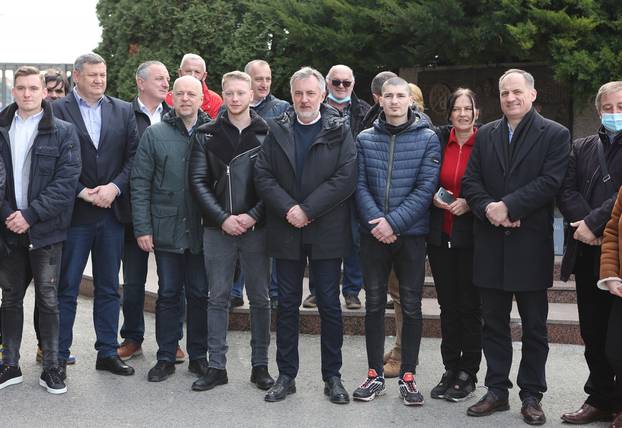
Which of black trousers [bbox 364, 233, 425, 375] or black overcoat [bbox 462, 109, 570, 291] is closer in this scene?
black overcoat [bbox 462, 109, 570, 291]

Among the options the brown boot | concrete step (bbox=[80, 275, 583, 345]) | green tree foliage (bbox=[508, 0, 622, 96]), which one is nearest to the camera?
the brown boot

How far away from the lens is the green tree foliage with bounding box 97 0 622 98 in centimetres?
880

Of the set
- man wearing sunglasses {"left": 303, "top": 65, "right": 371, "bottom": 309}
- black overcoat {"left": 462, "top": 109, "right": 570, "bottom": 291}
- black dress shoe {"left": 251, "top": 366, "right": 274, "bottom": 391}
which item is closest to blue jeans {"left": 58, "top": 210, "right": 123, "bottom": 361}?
black dress shoe {"left": 251, "top": 366, "right": 274, "bottom": 391}

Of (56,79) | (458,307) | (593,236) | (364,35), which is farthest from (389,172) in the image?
(364,35)

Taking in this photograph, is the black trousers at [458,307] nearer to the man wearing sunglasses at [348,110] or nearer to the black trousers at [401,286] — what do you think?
the black trousers at [401,286]

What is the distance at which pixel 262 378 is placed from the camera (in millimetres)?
5730

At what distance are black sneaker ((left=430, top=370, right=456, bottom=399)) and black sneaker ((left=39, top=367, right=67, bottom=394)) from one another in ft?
8.10

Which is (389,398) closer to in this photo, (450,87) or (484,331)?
(484,331)

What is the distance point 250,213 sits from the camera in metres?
5.62

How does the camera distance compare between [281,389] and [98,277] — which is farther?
[98,277]

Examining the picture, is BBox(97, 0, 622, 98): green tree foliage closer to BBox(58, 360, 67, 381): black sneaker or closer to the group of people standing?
the group of people standing

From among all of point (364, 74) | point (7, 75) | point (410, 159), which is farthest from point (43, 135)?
point (7, 75)

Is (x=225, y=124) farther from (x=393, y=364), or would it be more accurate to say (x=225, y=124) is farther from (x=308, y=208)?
(x=393, y=364)

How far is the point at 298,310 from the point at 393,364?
961 mm
